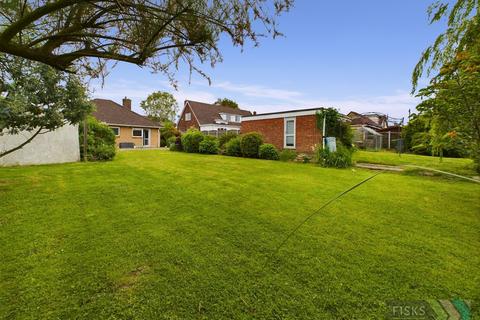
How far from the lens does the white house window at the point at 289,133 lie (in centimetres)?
1494

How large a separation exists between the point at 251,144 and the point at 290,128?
2.65 meters

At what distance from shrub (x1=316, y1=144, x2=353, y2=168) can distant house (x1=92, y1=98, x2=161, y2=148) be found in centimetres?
2019

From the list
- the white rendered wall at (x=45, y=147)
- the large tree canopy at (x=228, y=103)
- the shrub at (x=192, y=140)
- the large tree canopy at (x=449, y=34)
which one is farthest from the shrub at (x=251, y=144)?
the large tree canopy at (x=228, y=103)

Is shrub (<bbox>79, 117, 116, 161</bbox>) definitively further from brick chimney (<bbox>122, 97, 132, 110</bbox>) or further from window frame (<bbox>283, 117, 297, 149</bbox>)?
brick chimney (<bbox>122, 97, 132, 110</bbox>)

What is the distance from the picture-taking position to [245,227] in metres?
3.79

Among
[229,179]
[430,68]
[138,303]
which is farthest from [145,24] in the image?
[430,68]

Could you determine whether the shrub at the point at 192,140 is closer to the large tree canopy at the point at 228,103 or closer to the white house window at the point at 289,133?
the white house window at the point at 289,133

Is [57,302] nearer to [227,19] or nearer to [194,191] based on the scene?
[227,19]

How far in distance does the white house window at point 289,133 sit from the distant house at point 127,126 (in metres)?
17.2

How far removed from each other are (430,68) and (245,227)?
5.64 meters

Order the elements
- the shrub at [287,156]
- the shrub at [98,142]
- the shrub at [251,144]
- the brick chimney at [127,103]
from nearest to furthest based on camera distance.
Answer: the shrub at [98,142], the shrub at [287,156], the shrub at [251,144], the brick chimney at [127,103]

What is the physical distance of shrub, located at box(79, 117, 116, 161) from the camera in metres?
11.5

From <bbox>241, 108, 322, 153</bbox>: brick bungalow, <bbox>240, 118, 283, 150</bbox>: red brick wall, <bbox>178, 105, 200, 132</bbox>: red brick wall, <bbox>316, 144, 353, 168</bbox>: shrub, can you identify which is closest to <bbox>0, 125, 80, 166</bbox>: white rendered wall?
<bbox>240, 118, 283, 150</bbox>: red brick wall

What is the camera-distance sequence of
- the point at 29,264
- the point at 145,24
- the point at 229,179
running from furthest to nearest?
the point at 229,179, the point at 29,264, the point at 145,24
